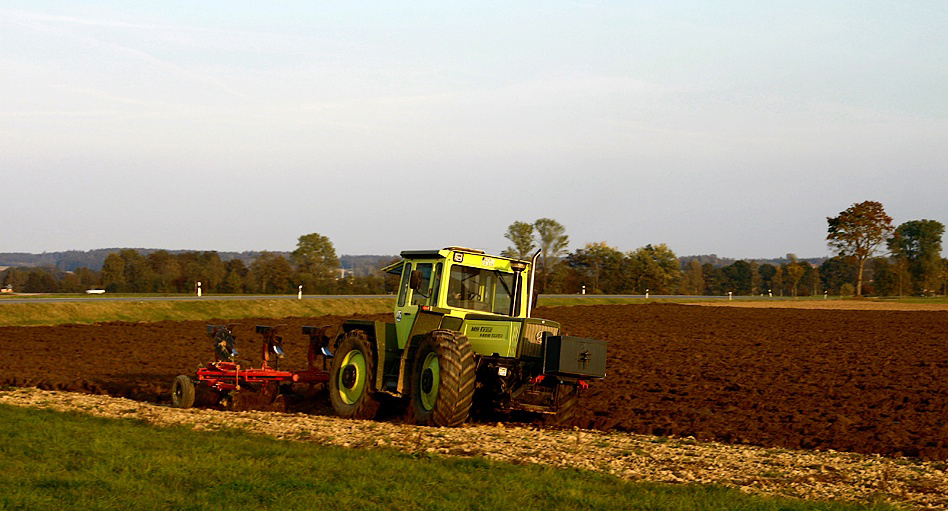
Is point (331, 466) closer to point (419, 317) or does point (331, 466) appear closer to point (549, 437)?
point (549, 437)

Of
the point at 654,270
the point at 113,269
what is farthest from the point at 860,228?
the point at 113,269

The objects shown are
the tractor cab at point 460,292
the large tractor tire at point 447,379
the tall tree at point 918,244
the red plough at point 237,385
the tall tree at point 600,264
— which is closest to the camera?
the large tractor tire at point 447,379

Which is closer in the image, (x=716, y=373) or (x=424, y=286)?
(x=424, y=286)

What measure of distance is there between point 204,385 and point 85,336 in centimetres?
1478

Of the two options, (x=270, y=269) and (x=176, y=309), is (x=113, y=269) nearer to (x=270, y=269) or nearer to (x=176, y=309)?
(x=270, y=269)

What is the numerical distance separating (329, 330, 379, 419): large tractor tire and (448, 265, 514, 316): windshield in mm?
1648

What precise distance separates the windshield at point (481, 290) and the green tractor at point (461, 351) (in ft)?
0.05

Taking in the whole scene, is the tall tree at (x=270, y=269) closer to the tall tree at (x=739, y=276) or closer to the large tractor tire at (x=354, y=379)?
the large tractor tire at (x=354, y=379)

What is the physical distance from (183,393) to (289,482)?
732 centimetres

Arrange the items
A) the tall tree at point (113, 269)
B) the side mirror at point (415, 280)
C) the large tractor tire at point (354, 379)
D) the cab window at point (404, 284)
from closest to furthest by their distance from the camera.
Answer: the side mirror at point (415, 280), the large tractor tire at point (354, 379), the cab window at point (404, 284), the tall tree at point (113, 269)

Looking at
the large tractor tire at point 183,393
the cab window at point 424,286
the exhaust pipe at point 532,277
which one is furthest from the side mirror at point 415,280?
the large tractor tire at point 183,393

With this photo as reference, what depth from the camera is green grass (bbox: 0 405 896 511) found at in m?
7.66

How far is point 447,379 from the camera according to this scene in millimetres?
12414

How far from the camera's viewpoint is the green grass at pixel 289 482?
7660mm
